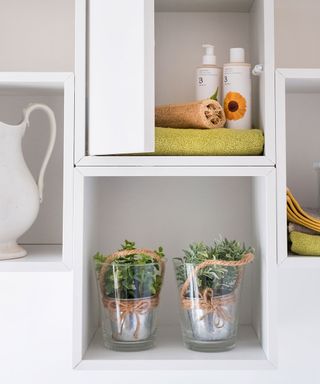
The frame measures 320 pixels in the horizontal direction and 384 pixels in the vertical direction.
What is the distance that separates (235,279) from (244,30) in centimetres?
53

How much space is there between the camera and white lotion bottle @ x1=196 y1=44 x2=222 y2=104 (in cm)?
107

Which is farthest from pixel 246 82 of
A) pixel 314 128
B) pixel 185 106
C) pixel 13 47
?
pixel 13 47

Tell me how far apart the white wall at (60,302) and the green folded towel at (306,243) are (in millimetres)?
231

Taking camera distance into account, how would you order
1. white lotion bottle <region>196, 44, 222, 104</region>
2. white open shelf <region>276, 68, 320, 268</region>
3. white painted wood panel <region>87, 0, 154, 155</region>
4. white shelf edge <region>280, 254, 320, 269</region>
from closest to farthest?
white painted wood panel <region>87, 0, 154, 155</region> < white shelf edge <region>280, 254, 320, 269</region> < white lotion bottle <region>196, 44, 222, 104</region> < white open shelf <region>276, 68, 320, 268</region>

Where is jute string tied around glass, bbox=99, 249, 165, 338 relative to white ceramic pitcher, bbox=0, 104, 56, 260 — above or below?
below

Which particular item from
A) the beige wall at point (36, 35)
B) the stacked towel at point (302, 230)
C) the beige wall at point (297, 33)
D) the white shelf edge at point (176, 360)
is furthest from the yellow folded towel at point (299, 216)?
the beige wall at point (36, 35)

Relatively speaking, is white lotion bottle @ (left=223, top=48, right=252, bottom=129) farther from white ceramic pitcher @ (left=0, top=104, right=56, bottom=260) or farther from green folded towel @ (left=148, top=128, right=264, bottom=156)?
white ceramic pitcher @ (left=0, top=104, right=56, bottom=260)

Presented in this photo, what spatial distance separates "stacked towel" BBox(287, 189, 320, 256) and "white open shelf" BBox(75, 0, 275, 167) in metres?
0.10

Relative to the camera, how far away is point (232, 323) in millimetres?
993

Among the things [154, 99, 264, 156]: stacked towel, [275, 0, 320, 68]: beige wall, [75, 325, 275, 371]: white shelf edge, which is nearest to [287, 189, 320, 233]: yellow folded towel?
[154, 99, 264, 156]: stacked towel

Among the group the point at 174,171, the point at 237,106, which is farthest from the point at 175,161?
the point at 237,106

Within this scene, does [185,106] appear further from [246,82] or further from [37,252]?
[37,252]

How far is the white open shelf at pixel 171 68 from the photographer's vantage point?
0.84 meters

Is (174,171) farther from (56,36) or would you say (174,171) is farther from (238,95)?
(56,36)
